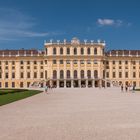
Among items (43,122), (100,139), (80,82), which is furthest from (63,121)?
(80,82)

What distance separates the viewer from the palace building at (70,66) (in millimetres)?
98062

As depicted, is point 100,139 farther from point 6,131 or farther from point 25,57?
point 25,57

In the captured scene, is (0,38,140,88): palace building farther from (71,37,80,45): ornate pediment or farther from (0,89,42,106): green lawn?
(0,89,42,106): green lawn

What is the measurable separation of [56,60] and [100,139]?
89055 millimetres

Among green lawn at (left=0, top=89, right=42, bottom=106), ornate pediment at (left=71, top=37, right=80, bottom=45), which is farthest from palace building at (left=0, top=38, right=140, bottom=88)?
green lawn at (left=0, top=89, right=42, bottom=106)

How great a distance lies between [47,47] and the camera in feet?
326

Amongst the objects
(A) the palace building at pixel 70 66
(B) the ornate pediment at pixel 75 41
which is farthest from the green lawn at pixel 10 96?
(B) the ornate pediment at pixel 75 41

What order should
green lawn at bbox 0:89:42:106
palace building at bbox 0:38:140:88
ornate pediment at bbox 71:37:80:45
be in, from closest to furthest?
green lawn at bbox 0:89:42:106
palace building at bbox 0:38:140:88
ornate pediment at bbox 71:37:80:45

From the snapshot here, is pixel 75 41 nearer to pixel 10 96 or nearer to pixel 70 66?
pixel 70 66

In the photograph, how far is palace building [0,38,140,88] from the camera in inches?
3861

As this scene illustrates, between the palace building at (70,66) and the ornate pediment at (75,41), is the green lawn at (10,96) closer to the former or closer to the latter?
the palace building at (70,66)

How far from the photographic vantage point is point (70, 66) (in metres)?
99.4

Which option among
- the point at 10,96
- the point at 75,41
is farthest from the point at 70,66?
the point at 10,96

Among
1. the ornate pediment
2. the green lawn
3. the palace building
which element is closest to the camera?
the green lawn
